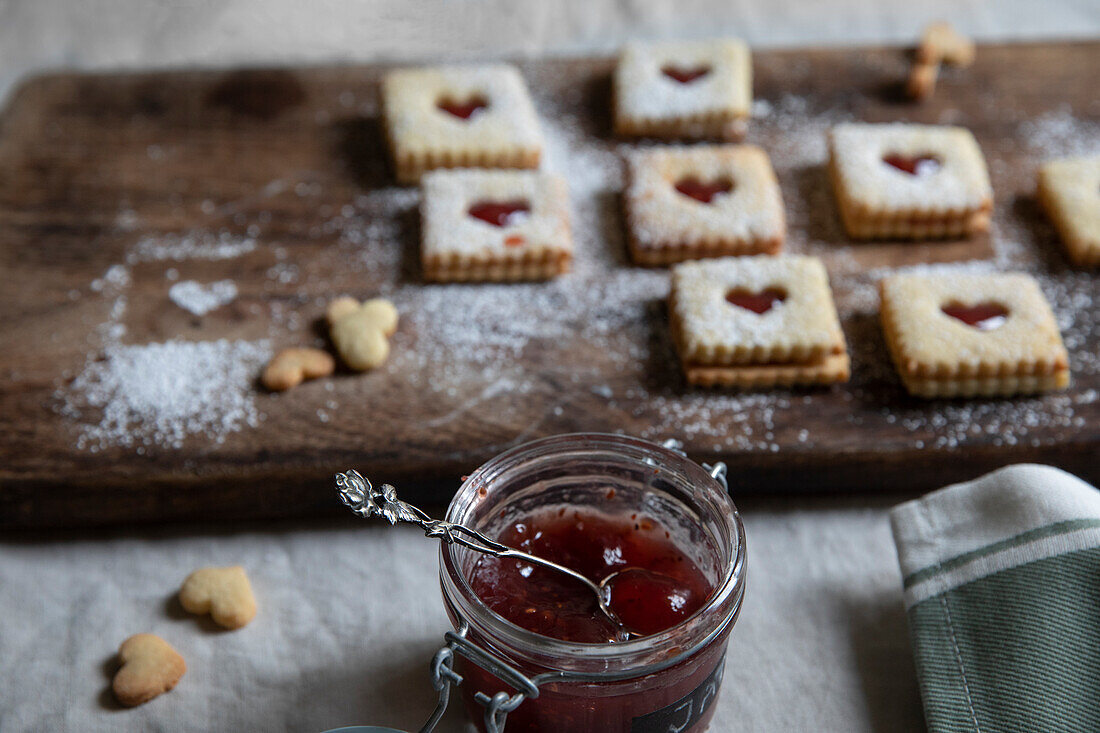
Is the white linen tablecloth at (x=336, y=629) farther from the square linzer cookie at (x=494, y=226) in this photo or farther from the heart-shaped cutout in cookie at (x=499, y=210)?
the heart-shaped cutout in cookie at (x=499, y=210)

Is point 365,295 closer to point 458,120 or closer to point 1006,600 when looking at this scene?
point 458,120

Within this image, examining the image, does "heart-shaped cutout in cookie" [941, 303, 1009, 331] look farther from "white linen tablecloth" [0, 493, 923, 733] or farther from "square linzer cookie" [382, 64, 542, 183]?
"square linzer cookie" [382, 64, 542, 183]

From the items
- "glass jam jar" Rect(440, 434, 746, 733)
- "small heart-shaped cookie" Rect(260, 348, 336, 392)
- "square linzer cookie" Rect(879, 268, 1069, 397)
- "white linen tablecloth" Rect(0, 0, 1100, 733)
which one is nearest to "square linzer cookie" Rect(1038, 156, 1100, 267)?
"square linzer cookie" Rect(879, 268, 1069, 397)

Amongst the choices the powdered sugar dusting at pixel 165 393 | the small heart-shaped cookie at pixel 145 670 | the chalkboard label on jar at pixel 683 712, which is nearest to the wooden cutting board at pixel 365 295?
the powdered sugar dusting at pixel 165 393

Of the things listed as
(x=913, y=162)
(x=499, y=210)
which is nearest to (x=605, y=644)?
(x=499, y=210)

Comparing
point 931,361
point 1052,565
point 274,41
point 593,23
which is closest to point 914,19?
point 593,23
